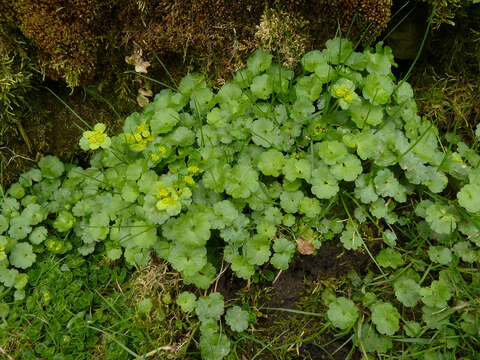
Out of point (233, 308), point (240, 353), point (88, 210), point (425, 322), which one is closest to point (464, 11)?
point (425, 322)

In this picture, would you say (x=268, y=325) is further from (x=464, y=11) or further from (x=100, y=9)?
(x=464, y=11)

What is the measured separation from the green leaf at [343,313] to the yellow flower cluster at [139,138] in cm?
125

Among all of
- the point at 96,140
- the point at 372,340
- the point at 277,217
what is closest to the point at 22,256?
the point at 96,140

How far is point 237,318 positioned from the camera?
6.49ft

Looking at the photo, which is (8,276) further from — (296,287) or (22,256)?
(296,287)

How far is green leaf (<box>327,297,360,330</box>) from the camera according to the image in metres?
1.90

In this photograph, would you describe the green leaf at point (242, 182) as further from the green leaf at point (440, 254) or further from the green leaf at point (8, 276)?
the green leaf at point (8, 276)

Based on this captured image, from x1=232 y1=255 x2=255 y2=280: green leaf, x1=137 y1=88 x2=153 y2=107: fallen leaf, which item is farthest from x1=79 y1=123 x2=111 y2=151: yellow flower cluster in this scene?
x1=232 y1=255 x2=255 y2=280: green leaf

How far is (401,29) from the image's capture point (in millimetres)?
2391

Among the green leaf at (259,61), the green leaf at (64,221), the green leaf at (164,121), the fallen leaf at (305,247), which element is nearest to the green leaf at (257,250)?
the fallen leaf at (305,247)

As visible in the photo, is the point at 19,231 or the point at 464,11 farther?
the point at 19,231

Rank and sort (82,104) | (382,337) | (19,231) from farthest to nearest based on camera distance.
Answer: (82,104) → (19,231) → (382,337)

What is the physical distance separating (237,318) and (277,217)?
53 cm

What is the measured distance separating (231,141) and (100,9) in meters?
0.96
